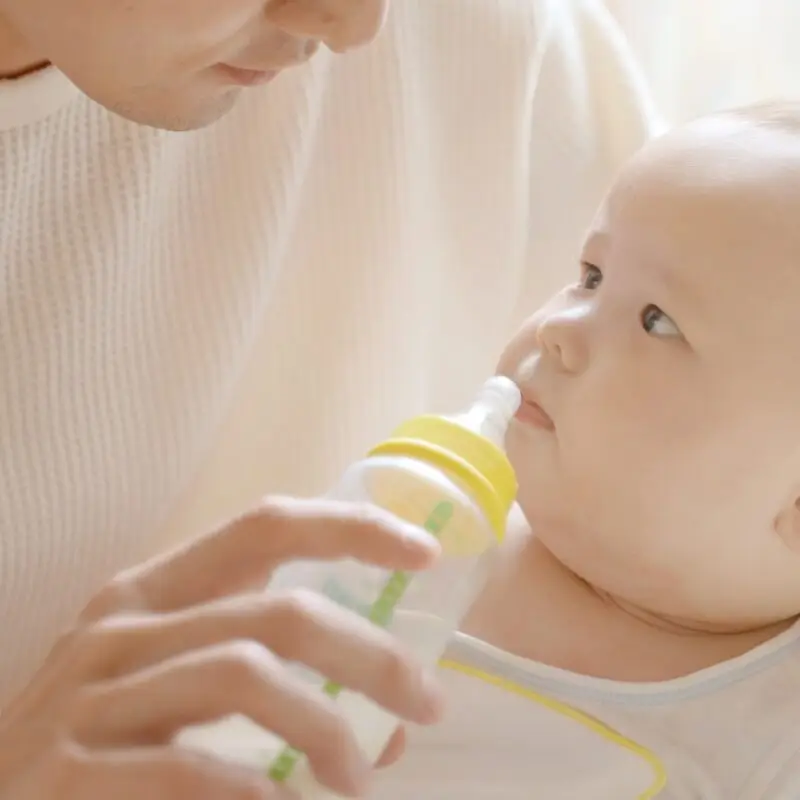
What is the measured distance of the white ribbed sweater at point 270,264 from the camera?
2.69 ft

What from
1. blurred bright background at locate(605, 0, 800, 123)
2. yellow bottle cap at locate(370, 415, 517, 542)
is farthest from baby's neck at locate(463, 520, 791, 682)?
blurred bright background at locate(605, 0, 800, 123)

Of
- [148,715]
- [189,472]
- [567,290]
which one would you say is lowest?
[189,472]

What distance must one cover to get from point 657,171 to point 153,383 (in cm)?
39

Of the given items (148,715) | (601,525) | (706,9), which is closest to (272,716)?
(148,715)

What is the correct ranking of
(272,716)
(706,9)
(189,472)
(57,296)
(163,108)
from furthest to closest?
1. (706,9)
2. (189,472)
3. (57,296)
4. (163,108)
5. (272,716)

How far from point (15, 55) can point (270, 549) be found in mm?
365

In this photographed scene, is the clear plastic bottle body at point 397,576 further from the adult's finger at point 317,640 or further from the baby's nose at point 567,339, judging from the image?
the baby's nose at point 567,339

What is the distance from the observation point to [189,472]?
933 mm

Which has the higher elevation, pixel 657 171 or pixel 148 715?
pixel 657 171

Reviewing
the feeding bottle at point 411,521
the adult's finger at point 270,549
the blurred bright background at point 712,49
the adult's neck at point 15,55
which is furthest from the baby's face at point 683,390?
the blurred bright background at point 712,49

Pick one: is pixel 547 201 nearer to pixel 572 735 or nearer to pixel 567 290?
pixel 567 290

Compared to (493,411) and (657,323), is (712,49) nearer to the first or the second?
(657,323)

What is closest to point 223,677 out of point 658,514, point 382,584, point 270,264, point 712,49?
point 382,584

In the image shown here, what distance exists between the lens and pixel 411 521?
0.63 metres
